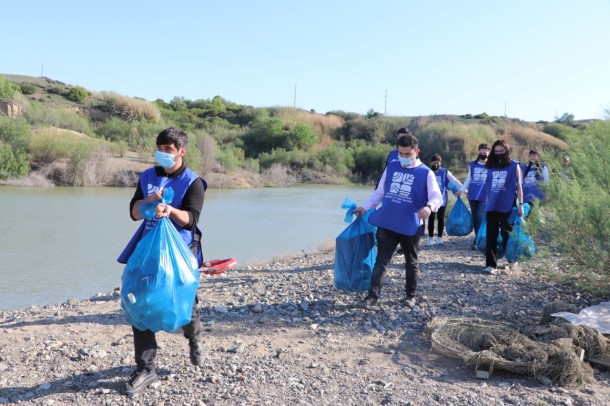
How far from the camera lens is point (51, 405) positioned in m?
3.38

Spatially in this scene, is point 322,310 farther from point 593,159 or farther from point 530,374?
point 593,159

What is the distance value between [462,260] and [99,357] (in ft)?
19.1

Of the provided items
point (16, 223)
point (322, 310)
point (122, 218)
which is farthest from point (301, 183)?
point (322, 310)

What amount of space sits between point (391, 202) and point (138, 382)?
9.71ft

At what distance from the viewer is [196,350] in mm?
3801

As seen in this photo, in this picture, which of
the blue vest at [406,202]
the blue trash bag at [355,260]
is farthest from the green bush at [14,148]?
the blue vest at [406,202]

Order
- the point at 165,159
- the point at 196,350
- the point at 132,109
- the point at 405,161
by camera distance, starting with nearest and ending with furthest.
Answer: the point at 165,159 → the point at 196,350 → the point at 405,161 → the point at 132,109

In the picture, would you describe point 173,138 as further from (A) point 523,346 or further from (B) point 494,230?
(B) point 494,230

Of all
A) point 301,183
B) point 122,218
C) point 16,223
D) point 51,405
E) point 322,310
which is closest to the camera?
point 51,405

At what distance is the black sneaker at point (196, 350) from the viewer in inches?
149

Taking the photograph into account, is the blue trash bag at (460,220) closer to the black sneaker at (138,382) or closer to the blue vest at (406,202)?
the blue vest at (406,202)

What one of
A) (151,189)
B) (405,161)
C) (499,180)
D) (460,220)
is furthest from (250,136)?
(151,189)

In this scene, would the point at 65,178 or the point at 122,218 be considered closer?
the point at 122,218

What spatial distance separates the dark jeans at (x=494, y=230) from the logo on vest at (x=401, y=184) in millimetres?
2196
